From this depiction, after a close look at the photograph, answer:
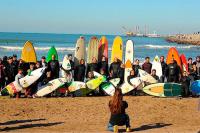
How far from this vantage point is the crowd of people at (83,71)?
1248 cm

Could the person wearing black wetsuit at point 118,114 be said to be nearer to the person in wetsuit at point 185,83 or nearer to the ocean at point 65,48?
the person in wetsuit at point 185,83

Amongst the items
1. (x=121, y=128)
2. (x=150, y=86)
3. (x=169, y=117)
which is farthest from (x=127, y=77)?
(x=121, y=128)

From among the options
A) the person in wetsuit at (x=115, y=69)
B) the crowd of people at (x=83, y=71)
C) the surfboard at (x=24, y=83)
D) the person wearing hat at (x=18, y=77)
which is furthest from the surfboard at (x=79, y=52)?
the person wearing hat at (x=18, y=77)

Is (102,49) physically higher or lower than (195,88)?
higher

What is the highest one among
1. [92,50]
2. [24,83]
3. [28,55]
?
[92,50]

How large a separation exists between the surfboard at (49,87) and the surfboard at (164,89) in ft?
8.65

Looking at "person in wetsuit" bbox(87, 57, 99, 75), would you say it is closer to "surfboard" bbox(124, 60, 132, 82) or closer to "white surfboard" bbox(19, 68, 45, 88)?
"surfboard" bbox(124, 60, 132, 82)

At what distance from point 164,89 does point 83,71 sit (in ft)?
8.51

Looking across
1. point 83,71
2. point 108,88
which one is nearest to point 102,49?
point 83,71

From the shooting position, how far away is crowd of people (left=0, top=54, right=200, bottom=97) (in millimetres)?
12477

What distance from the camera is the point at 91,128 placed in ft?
27.7

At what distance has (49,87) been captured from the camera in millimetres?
12305

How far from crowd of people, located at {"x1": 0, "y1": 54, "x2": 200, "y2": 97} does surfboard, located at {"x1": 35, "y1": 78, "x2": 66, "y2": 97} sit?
172 millimetres

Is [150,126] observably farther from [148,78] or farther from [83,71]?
[83,71]
